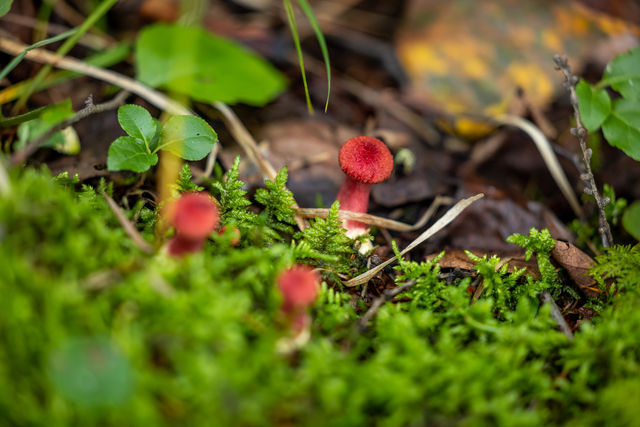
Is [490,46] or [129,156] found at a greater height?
[490,46]

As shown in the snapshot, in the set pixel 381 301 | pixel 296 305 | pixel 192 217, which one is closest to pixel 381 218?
pixel 381 301

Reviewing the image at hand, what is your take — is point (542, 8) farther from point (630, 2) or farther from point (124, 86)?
point (124, 86)

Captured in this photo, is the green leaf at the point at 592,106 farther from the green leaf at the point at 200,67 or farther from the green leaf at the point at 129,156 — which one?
the green leaf at the point at 129,156

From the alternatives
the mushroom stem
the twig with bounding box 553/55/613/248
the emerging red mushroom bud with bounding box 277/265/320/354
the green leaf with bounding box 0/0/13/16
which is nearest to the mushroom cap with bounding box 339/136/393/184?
the mushroom stem

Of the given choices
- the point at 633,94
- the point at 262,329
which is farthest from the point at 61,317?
the point at 633,94

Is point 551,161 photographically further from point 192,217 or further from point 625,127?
point 192,217

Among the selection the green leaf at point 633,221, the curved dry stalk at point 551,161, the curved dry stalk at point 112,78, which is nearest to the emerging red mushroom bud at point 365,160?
the curved dry stalk at point 112,78
